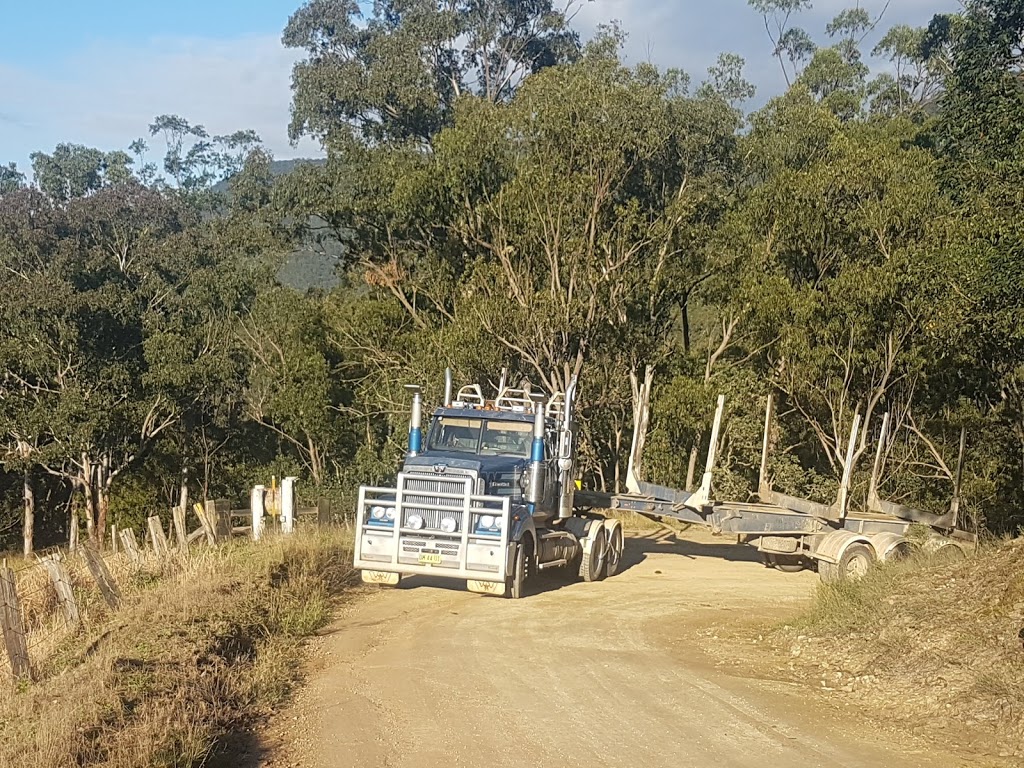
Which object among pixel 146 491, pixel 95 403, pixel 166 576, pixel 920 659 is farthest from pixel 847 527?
pixel 146 491

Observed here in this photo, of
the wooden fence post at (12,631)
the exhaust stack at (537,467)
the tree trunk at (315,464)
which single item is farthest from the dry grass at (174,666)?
the tree trunk at (315,464)

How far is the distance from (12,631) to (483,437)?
887 cm

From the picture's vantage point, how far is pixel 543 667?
10.6 metres

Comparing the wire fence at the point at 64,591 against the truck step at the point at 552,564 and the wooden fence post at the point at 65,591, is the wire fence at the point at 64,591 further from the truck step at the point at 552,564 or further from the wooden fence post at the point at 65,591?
the truck step at the point at 552,564

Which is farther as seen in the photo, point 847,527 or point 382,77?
point 382,77

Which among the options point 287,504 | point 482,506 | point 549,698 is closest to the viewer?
point 549,698

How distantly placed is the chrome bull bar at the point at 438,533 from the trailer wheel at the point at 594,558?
10.8 ft

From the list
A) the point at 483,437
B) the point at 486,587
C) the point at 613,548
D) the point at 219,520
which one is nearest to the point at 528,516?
the point at 486,587

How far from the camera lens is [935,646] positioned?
32.8 feet

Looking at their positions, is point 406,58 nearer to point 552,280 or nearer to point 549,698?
point 552,280

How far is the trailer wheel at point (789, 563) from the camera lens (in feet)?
64.0

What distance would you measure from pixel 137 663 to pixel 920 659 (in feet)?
23.1

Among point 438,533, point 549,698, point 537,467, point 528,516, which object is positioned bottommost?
point 549,698

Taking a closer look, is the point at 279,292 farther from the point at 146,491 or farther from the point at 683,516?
the point at 683,516
